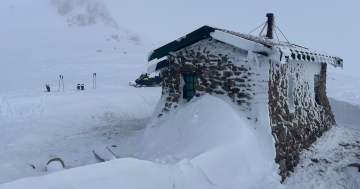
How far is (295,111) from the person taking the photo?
743cm

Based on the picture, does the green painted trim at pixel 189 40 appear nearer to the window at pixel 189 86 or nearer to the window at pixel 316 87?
the window at pixel 189 86

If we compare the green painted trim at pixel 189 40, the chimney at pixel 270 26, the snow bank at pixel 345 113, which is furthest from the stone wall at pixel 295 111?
the snow bank at pixel 345 113

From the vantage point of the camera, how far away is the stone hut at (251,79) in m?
6.14

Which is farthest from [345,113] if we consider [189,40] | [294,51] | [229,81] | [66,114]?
[66,114]

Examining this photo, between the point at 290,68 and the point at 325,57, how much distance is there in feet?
8.33

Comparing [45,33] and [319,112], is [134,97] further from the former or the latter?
[45,33]

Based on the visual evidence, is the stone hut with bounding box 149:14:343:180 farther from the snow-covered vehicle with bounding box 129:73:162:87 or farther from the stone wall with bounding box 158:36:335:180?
the snow-covered vehicle with bounding box 129:73:162:87

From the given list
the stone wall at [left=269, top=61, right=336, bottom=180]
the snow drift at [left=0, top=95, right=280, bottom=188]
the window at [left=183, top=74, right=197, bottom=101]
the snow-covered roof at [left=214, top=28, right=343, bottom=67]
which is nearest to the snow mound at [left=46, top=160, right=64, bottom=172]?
the snow drift at [left=0, top=95, right=280, bottom=188]

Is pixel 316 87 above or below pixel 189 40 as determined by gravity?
below

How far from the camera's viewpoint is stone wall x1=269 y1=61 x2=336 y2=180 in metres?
6.12

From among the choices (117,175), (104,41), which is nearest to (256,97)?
(117,175)

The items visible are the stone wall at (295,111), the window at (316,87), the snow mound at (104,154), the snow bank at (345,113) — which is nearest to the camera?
the snow mound at (104,154)

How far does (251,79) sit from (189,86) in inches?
83.9

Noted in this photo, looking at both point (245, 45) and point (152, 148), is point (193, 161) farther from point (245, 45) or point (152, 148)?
point (245, 45)
